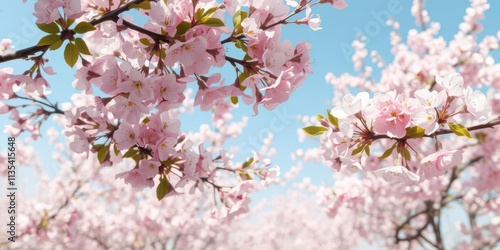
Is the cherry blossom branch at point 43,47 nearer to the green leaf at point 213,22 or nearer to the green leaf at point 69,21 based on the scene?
the green leaf at point 69,21

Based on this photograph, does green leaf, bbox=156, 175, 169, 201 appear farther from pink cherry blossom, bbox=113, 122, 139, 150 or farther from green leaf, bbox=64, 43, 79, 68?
green leaf, bbox=64, 43, 79, 68

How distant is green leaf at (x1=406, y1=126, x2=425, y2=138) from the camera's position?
5.17ft

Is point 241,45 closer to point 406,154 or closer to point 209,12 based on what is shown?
point 209,12

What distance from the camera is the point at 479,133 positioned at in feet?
18.2

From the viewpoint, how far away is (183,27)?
1649 millimetres

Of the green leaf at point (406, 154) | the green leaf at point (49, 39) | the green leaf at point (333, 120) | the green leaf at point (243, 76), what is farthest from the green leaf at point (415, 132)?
the green leaf at point (49, 39)

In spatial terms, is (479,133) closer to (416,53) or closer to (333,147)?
(416,53)

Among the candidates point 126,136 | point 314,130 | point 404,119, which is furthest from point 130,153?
point 404,119

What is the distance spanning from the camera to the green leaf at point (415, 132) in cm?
158

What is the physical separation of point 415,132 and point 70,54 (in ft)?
5.21

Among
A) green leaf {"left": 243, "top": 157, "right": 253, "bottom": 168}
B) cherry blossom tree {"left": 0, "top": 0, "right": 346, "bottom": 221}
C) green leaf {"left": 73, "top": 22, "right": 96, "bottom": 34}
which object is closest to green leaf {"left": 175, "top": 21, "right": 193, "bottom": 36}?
cherry blossom tree {"left": 0, "top": 0, "right": 346, "bottom": 221}

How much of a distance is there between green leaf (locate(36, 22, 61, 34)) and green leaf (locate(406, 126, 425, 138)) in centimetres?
158

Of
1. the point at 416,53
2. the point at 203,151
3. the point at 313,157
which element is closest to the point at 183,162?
the point at 203,151

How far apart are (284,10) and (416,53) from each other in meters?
6.14
